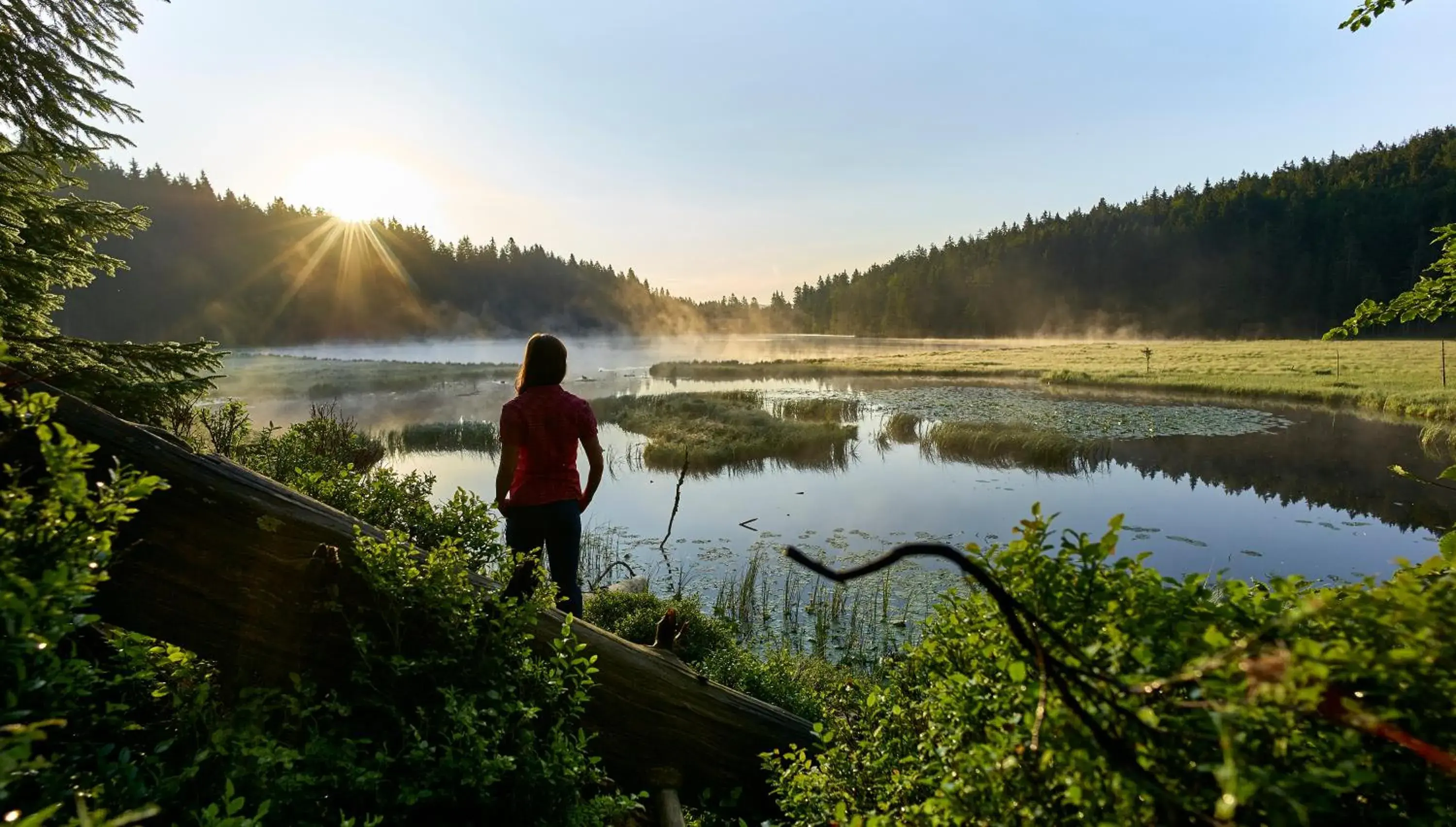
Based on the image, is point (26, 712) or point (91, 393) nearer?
point (26, 712)

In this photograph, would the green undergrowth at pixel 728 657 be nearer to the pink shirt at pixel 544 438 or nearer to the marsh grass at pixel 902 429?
the pink shirt at pixel 544 438

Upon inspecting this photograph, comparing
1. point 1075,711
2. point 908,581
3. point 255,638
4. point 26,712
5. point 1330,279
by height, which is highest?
point 1330,279

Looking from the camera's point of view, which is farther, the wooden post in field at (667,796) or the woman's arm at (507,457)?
the woman's arm at (507,457)

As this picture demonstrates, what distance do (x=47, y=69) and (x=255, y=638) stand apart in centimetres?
699

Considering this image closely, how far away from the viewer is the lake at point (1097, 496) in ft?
36.4

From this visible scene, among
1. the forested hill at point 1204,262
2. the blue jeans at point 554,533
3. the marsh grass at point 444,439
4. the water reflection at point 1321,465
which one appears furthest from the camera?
the forested hill at point 1204,262

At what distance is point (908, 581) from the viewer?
33.1ft

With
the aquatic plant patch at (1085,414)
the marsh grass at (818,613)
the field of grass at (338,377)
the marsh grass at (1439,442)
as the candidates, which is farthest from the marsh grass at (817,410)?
the field of grass at (338,377)

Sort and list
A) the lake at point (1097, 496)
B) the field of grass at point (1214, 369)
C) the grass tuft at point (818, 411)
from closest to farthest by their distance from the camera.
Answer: the lake at point (1097, 496) → the grass tuft at point (818, 411) → the field of grass at point (1214, 369)

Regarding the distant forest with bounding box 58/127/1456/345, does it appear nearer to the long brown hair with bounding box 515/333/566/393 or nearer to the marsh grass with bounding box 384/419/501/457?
the marsh grass with bounding box 384/419/501/457

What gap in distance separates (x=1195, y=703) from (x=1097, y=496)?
51.5ft

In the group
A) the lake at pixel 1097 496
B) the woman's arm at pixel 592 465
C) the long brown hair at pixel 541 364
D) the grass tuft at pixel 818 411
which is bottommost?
the lake at pixel 1097 496

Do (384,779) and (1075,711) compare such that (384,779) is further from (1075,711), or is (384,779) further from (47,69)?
(47,69)

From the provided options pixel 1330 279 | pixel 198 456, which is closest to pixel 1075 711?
pixel 198 456
